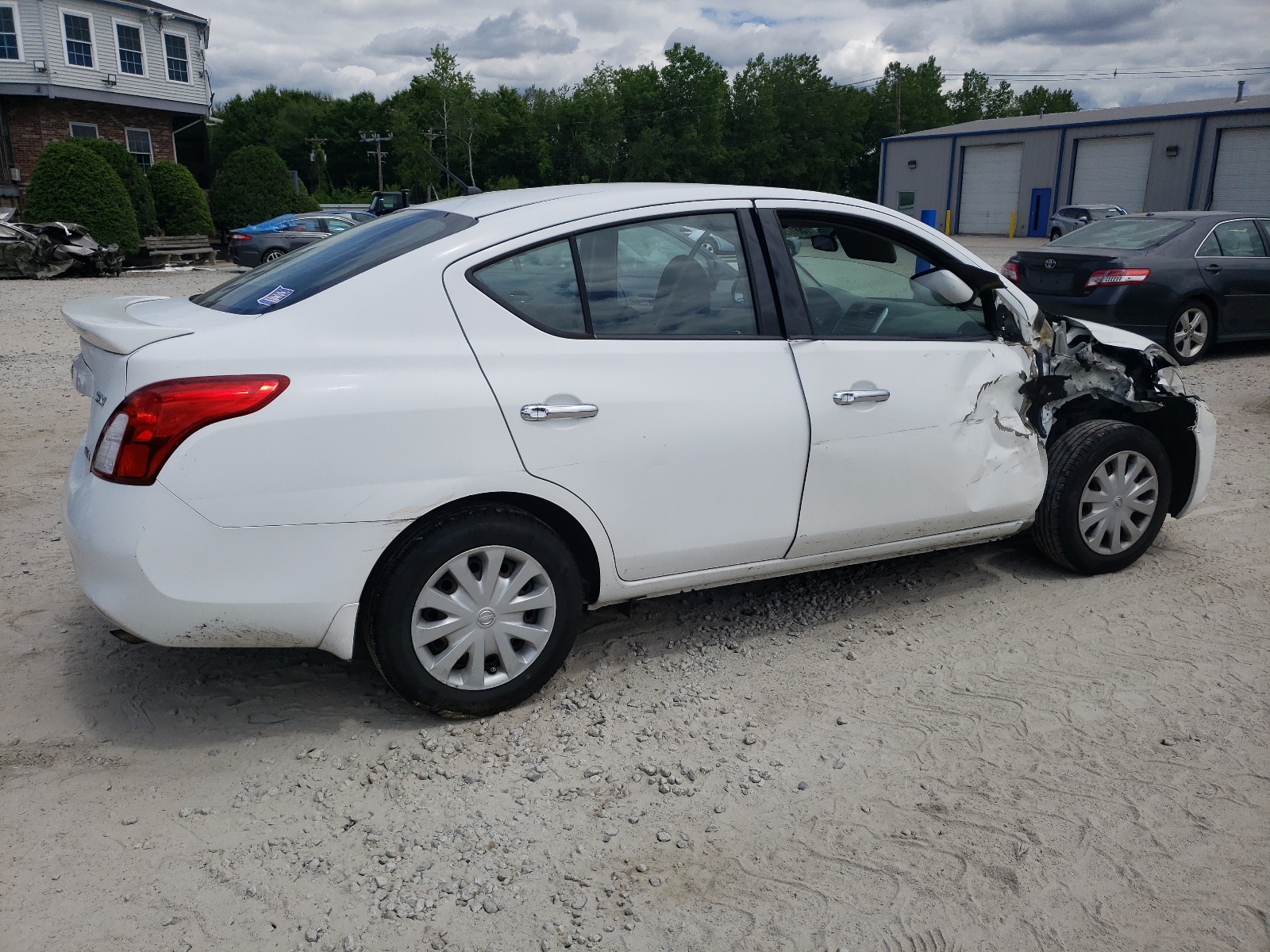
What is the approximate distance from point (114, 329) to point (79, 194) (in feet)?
80.2

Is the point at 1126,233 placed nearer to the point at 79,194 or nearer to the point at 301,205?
the point at 79,194

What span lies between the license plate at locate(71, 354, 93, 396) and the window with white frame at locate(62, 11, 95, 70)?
115ft

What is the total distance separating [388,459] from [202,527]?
1.80 ft

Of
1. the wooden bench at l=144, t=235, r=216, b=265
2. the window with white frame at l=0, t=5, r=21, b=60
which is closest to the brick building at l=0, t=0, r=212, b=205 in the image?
the window with white frame at l=0, t=5, r=21, b=60

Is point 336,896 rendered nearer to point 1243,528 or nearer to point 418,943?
point 418,943

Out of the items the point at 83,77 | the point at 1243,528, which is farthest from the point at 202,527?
the point at 83,77

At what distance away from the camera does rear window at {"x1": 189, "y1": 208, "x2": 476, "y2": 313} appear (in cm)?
330

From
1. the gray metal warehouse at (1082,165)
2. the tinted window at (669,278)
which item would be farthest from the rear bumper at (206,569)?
the gray metal warehouse at (1082,165)

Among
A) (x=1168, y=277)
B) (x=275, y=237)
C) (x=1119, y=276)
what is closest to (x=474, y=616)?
(x=1119, y=276)

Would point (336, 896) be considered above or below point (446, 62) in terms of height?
below

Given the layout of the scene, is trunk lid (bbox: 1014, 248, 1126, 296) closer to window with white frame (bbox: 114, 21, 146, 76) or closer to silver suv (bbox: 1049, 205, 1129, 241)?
silver suv (bbox: 1049, 205, 1129, 241)

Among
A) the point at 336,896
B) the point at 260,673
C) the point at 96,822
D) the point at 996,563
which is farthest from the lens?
the point at 996,563

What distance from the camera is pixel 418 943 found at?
250 centimetres

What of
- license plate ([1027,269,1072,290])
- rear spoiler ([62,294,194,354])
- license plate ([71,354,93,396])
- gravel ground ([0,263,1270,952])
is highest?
rear spoiler ([62,294,194,354])
